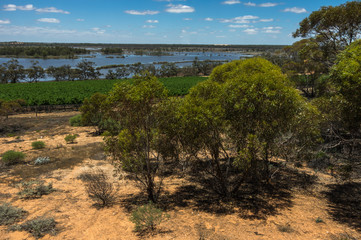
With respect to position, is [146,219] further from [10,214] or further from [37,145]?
[37,145]

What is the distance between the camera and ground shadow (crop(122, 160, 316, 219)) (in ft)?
34.6

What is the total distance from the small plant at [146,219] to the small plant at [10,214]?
4845mm

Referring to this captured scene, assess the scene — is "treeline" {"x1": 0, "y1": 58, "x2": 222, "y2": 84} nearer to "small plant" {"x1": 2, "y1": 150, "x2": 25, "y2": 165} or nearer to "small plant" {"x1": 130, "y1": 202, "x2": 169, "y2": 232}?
"small plant" {"x1": 2, "y1": 150, "x2": 25, "y2": 165}

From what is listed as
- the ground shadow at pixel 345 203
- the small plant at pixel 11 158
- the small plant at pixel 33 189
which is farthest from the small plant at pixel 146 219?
the small plant at pixel 11 158

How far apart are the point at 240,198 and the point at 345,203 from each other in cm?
480

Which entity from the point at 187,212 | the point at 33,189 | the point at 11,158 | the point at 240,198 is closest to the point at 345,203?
the point at 240,198

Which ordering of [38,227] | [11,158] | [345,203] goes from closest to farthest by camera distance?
1. [38,227]
2. [345,203]
3. [11,158]

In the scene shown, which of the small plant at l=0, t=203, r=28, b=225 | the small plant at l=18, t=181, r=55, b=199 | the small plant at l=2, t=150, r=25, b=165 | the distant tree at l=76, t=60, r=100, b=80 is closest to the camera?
the small plant at l=0, t=203, r=28, b=225

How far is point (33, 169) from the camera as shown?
1521cm

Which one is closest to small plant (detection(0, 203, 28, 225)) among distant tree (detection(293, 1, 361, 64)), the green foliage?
the green foliage

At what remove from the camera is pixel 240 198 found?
11547mm

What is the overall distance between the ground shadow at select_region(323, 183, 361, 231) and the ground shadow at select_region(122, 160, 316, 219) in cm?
126

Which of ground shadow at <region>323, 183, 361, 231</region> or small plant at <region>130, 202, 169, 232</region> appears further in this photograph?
ground shadow at <region>323, 183, 361, 231</region>

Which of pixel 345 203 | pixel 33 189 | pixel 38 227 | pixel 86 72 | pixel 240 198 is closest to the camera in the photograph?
pixel 38 227
